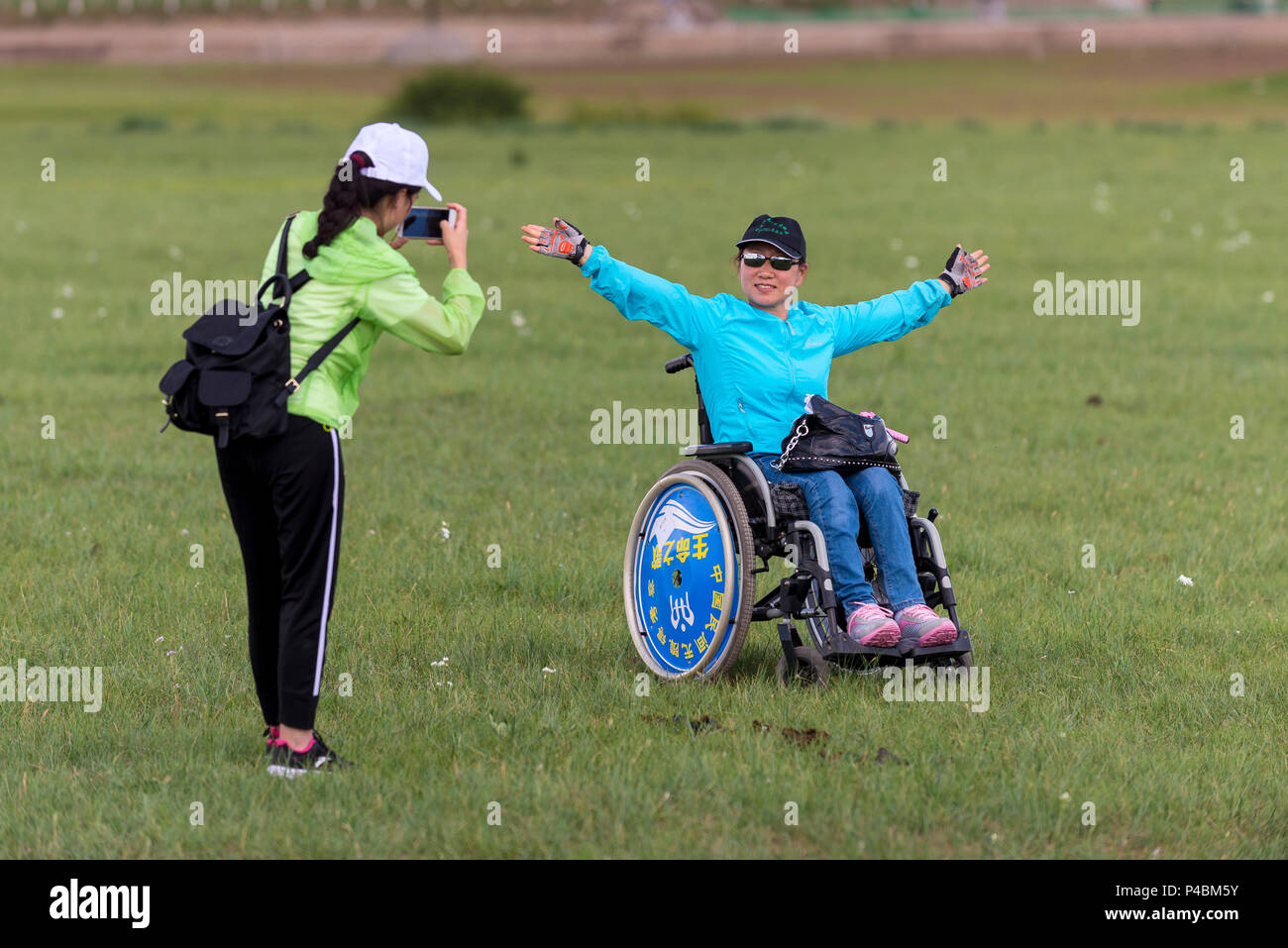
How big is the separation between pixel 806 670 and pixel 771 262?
1.64m

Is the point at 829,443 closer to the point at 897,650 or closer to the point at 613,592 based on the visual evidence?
the point at 897,650

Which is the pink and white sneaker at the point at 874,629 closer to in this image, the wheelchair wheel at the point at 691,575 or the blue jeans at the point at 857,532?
the blue jeans at the point at 857,532

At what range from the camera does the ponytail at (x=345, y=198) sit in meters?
4.97

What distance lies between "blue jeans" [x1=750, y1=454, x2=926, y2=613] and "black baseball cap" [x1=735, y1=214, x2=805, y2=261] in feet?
2.97

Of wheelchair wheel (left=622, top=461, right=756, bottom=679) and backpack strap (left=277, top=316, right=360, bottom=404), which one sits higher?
backpack strap (left=277, top=316, right=360, bottom=404)

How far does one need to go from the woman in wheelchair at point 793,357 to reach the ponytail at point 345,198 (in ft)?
3.62

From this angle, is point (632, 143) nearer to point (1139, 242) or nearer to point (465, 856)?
point (1139, 242)

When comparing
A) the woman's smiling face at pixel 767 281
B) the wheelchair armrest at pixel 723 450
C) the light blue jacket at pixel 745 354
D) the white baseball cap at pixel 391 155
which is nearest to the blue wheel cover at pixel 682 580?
the wheelchair armrest at pixel 723 450

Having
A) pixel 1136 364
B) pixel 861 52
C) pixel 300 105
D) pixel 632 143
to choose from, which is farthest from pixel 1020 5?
pixel 1136 364

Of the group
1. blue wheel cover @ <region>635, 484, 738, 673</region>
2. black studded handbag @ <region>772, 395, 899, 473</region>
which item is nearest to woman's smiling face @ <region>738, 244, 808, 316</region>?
black studded handbag @ <region>772, 395, 899, 473</region>

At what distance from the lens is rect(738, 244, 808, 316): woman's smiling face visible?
6492 millimetres

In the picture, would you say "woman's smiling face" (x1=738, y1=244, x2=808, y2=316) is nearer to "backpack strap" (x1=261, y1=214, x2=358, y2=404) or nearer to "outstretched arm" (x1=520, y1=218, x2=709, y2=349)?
"outstretched arm" (x1=520, y1=218, x2=709, y2=349)
